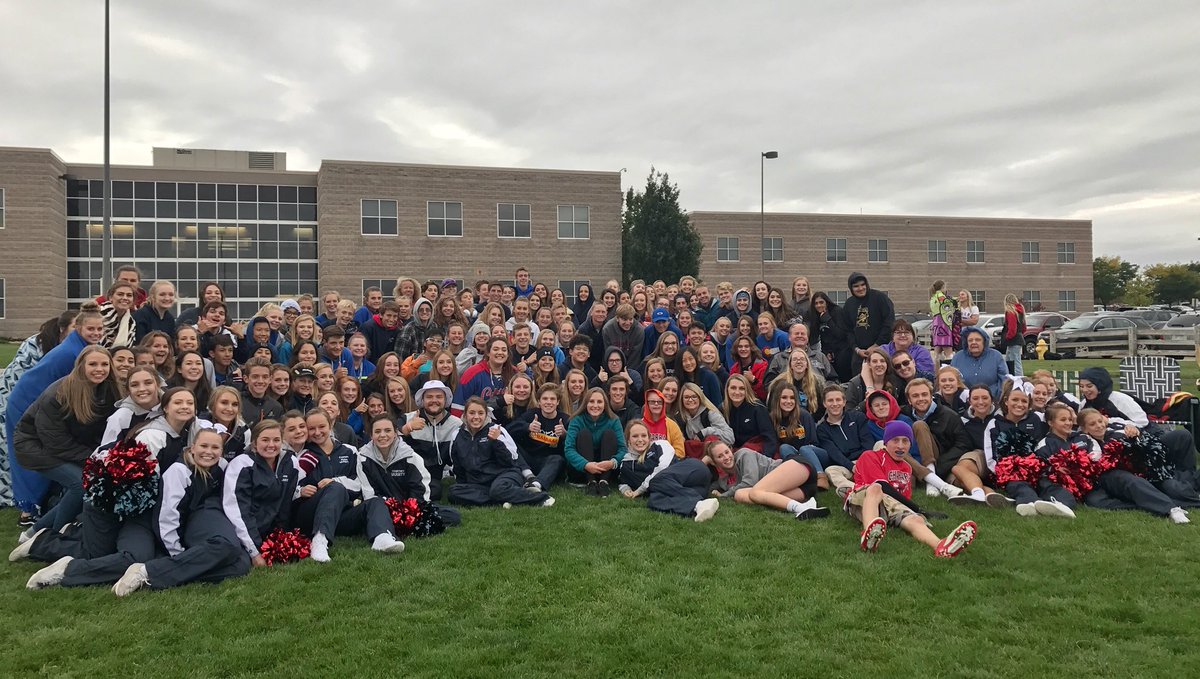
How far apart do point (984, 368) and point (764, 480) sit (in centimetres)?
375

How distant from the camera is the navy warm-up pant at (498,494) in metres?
7.56

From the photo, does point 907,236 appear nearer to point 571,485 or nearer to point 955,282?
point 955,282

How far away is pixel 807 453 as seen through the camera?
785 centimetres

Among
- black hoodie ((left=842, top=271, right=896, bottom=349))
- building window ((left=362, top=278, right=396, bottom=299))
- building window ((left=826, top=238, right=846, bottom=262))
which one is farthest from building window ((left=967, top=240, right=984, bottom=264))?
black hoodie ((left=842, top=271, right=896, bottom=349))

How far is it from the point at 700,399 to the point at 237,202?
37920 mm

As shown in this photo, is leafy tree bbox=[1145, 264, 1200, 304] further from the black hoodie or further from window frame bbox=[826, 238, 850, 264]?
the black hoodie

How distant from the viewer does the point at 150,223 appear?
127 ft

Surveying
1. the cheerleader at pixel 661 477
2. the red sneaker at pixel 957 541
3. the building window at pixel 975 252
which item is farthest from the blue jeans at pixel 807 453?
the building window at pixel 975 252

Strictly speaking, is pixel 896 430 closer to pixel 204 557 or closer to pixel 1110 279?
pixel 204 557

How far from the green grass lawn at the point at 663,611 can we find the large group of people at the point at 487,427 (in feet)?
1.27

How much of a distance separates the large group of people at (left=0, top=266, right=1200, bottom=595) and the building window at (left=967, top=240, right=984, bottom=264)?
44947 millimetres

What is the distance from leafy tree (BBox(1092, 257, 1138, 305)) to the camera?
90.9 m

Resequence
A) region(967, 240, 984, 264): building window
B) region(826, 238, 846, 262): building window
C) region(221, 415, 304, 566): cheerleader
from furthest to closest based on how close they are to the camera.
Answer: region(967, 240, 984, 264): building window, region(826, 238, 846, 262): building window, region(221, 415, 304, 566): cheerleader

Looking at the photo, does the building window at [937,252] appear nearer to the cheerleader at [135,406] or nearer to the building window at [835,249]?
the building window at [835,249]
